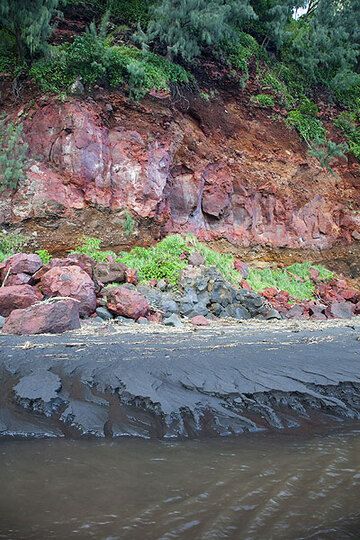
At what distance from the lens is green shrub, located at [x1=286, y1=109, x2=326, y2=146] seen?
15977 mm

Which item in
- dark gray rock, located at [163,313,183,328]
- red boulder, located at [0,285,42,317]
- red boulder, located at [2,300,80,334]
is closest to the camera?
red boulder, located at [2,300,80,334]

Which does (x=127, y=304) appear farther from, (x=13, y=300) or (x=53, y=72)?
(x=53, y=72)

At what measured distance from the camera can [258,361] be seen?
4242 millimetres

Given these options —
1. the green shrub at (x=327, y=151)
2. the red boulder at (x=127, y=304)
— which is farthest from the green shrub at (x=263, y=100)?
the red boulder at (x=127, y=304)

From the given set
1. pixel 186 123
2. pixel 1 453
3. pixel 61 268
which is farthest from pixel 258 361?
pixel 186 123

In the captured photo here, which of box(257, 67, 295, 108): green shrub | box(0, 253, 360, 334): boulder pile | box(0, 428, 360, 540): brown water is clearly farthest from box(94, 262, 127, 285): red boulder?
box(257, 67, 295, 108): green shrub

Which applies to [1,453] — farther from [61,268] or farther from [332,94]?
[332,94]

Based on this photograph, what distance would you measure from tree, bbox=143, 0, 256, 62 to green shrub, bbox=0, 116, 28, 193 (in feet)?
16.5

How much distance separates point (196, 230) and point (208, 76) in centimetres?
553

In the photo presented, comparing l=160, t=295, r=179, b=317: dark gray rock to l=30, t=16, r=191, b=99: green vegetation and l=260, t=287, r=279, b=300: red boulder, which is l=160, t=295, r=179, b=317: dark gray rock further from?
l=30, t=16, r=191, b=99: green vegetation

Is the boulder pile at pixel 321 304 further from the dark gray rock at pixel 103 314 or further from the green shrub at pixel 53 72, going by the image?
the green shrub at pixel 53 72

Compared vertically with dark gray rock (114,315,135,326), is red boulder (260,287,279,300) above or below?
above

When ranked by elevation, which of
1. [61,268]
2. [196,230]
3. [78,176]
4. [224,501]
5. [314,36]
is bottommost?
[224,501]

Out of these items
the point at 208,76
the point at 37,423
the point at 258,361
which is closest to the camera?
the point at 37,423
